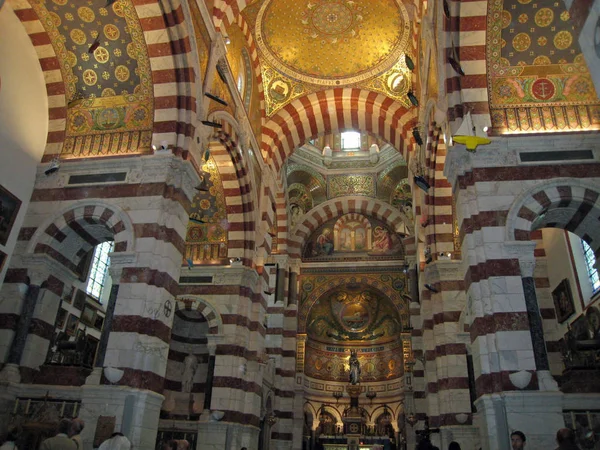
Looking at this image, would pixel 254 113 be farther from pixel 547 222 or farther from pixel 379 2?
pixel 547 222

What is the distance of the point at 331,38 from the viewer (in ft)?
50.8

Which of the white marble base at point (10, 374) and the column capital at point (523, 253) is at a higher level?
the column capital at point (523, 253)

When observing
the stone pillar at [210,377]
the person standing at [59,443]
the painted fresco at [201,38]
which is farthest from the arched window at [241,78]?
the person standing at [59,443]

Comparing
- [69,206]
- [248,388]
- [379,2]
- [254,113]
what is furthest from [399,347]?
[69,206]

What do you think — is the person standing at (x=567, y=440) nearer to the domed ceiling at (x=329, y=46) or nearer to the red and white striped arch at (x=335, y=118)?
the red and white striped arch at (x=335, y=118)

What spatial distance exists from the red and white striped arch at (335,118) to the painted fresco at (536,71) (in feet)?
19.8

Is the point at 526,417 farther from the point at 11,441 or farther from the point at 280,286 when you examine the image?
the point at 280,286

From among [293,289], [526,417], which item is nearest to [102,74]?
[526,417]

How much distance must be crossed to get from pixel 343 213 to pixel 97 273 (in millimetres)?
12089

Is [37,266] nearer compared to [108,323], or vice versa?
[108,323]

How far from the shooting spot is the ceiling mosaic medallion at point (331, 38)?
14.9 meters

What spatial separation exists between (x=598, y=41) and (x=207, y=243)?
1190 cm

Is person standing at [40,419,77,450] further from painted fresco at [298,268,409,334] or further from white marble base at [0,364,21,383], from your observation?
painted fresco at [298,268,409,334]

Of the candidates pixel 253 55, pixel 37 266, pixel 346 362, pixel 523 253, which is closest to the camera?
pixel 523 253
